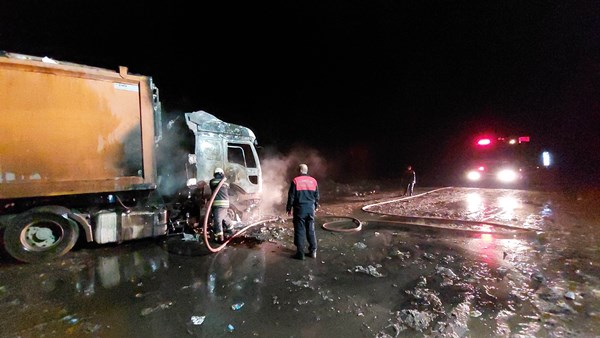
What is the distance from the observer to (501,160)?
17.3m

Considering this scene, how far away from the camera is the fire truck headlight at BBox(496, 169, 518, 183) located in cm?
1723

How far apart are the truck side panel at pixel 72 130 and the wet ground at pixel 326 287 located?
1.34 m

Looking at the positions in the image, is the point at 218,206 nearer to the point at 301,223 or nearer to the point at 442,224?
the point at 301,223

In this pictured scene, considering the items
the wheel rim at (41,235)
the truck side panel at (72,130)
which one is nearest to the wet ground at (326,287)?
the wheel rim at (41,235)

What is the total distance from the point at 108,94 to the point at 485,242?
25.6ft

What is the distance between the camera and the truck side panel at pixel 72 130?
15.7ft

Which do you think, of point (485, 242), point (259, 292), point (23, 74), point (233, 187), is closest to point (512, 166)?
point (485, 242)

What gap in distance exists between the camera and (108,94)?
18.3 ft

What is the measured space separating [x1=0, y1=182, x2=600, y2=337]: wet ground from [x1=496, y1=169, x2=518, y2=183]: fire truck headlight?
11.0m

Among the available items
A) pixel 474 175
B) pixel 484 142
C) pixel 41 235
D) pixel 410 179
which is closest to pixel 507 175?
pixel 474 175

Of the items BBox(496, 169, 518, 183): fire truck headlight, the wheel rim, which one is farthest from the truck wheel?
BBox(496, 169, 518, 183): fire truck headlight

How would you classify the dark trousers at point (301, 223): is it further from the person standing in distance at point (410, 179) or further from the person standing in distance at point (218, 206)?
the person standing in distance at point (410, 179)

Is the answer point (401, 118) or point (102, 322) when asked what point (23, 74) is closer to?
point (102, 322)

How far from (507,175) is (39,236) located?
65.5 feet
